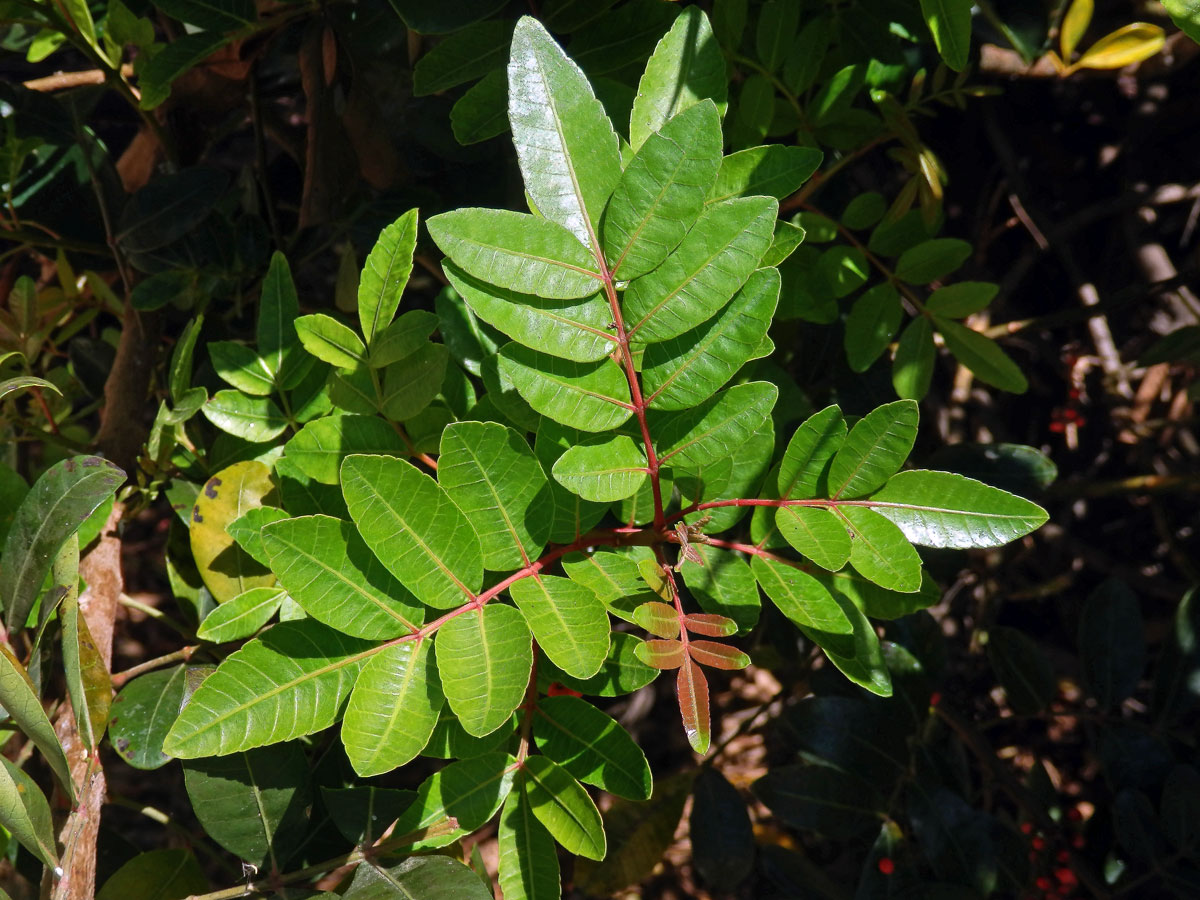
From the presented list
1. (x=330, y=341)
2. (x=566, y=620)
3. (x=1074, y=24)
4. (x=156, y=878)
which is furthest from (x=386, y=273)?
(x=1074, y=24)

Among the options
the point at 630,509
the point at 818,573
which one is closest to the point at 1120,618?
the point at 818,573

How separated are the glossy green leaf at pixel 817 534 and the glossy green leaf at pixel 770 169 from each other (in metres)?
0.25

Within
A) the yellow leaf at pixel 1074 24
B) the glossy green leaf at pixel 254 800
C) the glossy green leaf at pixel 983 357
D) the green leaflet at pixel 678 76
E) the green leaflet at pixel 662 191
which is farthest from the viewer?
the yellow leaf at pixel 1074 24

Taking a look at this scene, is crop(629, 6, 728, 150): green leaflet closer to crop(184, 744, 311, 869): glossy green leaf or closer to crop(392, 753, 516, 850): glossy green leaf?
crop(392, 753, 516, 850): glossy green leaf

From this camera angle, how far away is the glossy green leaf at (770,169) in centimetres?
72

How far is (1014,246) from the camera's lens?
181 centimetres

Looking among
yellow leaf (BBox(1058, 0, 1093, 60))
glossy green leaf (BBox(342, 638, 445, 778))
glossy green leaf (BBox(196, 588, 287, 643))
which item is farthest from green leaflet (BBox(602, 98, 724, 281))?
A: yellow leaf (BBox(1058, 0, 1093, 60))

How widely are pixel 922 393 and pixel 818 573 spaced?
1.28ft

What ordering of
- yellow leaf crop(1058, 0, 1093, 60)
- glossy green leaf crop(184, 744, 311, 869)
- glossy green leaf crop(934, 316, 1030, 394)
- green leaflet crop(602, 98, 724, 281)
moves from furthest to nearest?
yellow leaf crop(1058, 0, 1093, 60) < glossy green leaf crop(934, 316, 1030, 394) < glossy green leaf crop(184, 744, 311, 869) < green leaflet crop(602, 98, 724, 281)

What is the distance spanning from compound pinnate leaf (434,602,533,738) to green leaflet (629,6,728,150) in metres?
0.38

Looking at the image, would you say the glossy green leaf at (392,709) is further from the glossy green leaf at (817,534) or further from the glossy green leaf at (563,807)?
the glossy green leaf at (817,534)

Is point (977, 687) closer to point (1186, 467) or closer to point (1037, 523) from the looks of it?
point (1186, 467)

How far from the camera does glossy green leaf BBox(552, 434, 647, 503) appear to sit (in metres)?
0.63

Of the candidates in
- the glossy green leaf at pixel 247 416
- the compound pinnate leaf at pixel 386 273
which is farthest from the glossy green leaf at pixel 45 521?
the compound pinnate leaf at pixel 386 273
